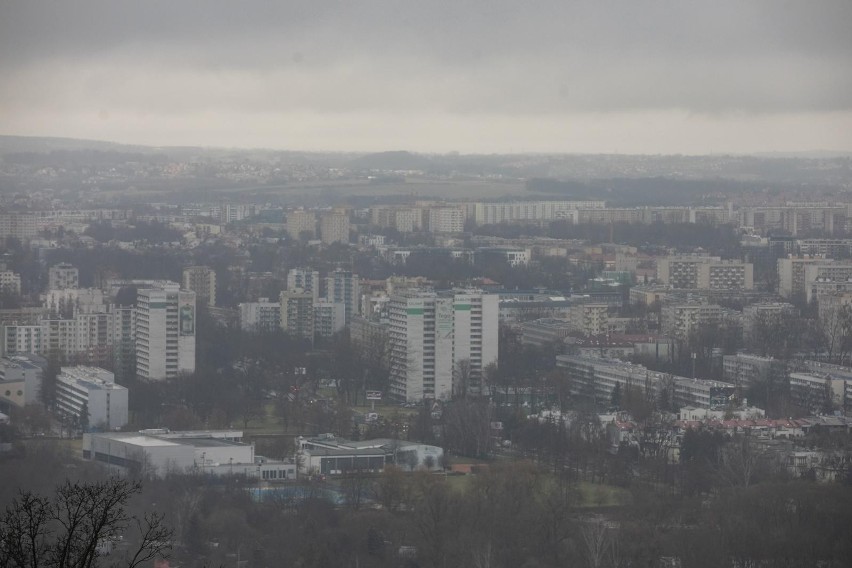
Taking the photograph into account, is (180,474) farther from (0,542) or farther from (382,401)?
(0,542)

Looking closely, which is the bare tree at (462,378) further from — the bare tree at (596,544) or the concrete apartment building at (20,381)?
the bare tree at (596,544)

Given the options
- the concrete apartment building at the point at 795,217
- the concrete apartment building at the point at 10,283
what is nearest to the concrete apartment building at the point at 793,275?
the concrete apartment building at the point at 795,217

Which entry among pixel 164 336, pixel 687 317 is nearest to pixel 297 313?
pixel 164 336

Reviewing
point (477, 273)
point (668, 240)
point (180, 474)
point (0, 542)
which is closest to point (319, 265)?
point (477, 273)

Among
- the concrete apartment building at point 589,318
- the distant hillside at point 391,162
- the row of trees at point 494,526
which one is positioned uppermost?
the distant hillside at point 391,162

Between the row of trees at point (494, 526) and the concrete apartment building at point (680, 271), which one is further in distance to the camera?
the concrete apartment building at point (680, 271)

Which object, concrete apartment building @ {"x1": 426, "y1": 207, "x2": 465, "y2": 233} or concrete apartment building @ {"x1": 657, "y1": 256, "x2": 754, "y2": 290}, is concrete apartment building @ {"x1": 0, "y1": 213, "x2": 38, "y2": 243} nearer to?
concrete apartment building @ {"x1": 426, "y1": 207, "x2": 465, "y2": 233}

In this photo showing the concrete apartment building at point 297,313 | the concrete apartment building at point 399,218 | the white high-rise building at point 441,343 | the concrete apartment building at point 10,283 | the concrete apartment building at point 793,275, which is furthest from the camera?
the concrete apartment building at point 399,218
